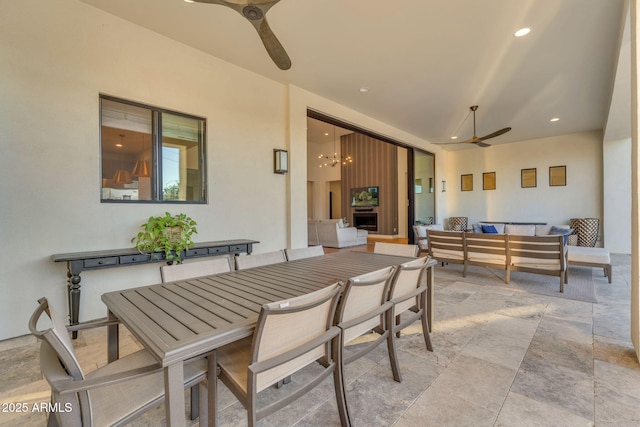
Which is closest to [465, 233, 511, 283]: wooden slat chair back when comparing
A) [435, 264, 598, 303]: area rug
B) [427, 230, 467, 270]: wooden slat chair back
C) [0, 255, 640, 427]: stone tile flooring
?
[427, 230, 467, 270]: wooden slat chair back

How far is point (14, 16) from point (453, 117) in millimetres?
6515

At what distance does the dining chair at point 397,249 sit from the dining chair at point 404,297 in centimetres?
43

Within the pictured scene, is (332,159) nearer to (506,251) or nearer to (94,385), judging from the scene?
(506,251)

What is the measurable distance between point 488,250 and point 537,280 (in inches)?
35.8

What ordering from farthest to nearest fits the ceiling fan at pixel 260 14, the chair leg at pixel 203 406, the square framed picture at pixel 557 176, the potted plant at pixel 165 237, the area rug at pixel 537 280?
the square framed picture at pixel 557 176 → the area rug at pixel 537 280 → the potted plant at pixel 165 237 → the ceiling fan at pixel 260 14 → the chair leg at pixel 203 406

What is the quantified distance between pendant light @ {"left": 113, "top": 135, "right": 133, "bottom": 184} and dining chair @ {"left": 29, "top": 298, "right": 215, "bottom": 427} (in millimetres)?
2173

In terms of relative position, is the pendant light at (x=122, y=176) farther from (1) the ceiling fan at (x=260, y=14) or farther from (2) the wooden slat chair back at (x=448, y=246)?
(2) the wooden slat chair back at (x=448, y=246)

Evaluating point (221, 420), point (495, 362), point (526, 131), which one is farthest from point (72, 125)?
point (526, 131)

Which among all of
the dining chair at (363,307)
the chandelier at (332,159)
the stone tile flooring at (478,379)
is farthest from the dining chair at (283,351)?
the chandelier at (332,159)

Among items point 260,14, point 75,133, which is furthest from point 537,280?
point 75,133

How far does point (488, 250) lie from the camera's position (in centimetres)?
441

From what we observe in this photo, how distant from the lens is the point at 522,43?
10.8ft

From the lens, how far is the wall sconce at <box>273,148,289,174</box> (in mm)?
4250

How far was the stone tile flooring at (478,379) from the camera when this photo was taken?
1539 mm
